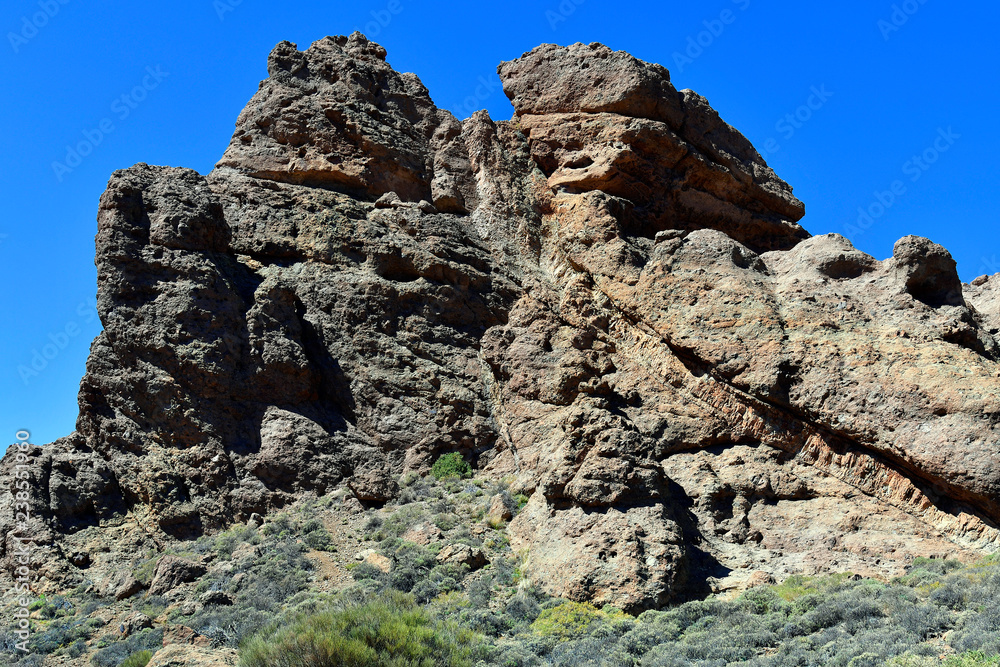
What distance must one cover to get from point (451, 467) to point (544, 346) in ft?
13.1

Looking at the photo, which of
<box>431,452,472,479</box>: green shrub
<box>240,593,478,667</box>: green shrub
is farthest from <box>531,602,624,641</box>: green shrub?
<box>431,452,472,479</box>: green shrub

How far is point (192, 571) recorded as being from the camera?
17750 millimetres

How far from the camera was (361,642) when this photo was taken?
40.2 ft

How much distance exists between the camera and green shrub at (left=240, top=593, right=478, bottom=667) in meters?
11.9

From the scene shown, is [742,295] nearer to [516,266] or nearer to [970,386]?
[970,386]

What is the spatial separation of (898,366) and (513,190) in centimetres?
1334

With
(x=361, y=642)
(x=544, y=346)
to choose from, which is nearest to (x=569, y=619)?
(x=361, y=642)

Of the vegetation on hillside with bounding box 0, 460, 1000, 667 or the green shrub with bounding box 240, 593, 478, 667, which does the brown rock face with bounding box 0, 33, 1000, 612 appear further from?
the green shrub with bounding box 240, 593, 478, 667

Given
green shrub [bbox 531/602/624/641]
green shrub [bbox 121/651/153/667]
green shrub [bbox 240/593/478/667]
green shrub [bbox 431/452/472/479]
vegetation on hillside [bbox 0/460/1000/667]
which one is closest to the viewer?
green shrub [bbox 240/593/478/667]

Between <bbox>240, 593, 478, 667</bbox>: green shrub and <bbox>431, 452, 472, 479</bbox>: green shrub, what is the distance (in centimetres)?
756

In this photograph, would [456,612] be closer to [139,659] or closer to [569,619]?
[569,619]

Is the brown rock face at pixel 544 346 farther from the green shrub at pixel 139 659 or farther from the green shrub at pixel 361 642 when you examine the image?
the green shrub at pixel 361 642

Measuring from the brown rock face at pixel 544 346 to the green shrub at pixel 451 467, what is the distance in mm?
392

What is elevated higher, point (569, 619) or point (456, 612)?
point (456, 612)
